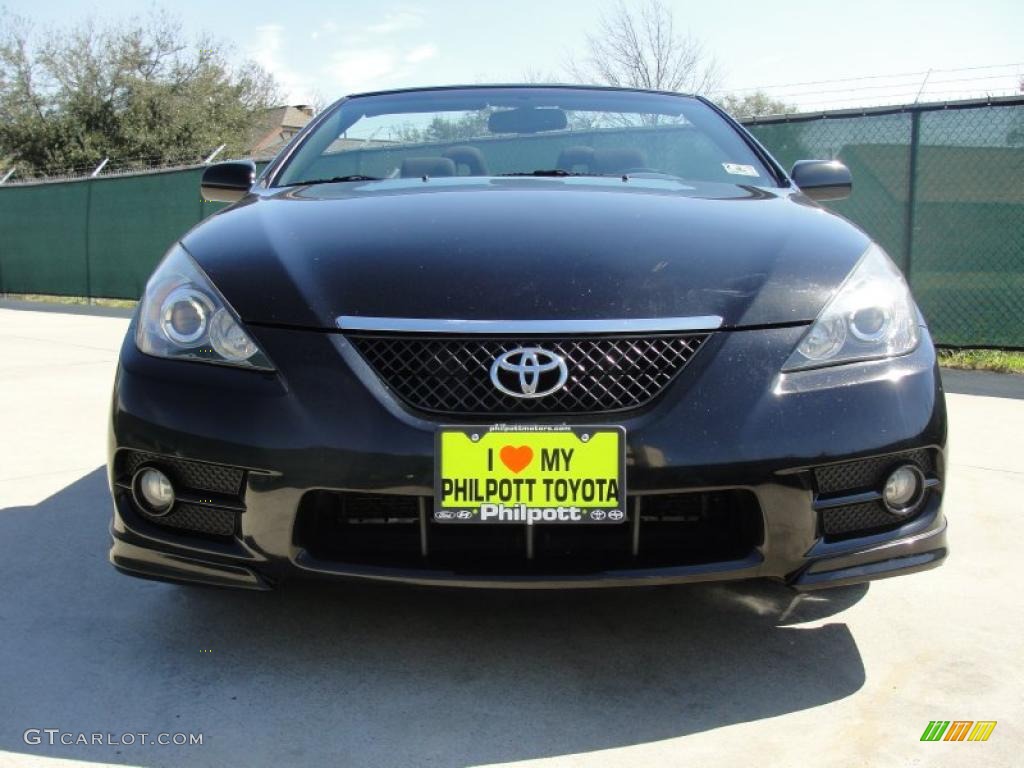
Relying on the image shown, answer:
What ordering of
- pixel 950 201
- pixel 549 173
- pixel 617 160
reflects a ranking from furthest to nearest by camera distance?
pixel 950 201 → pixel 617 160 → pixel 549 173

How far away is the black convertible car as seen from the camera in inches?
71.5

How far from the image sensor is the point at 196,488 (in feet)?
6.36

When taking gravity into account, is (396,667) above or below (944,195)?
below

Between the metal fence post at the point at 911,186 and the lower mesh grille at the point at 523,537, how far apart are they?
5.43m

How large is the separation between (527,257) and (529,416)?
15.4 inches

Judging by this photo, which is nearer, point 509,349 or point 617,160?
point 509,349

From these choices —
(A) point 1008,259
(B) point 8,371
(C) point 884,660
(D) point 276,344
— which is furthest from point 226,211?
(A) point 1008,259

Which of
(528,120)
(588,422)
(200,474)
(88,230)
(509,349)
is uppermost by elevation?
(528,120)

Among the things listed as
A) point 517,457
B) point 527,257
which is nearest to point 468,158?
point 527,257

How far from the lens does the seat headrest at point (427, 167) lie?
3052 millimetres

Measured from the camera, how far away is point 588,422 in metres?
1.83

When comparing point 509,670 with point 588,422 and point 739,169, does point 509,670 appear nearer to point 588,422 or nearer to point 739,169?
point 588,422

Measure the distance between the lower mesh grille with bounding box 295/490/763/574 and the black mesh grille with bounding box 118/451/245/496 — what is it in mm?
145

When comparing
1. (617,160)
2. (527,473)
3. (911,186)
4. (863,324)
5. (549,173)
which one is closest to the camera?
(527,473)
